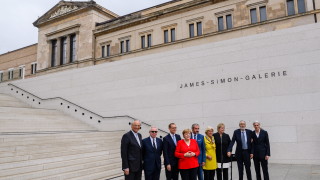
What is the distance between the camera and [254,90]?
1205 cm

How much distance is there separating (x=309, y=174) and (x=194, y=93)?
6582 mm

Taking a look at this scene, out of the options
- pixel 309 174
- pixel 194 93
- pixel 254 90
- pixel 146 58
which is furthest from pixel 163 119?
pixel 309 174

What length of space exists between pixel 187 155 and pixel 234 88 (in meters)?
7.49

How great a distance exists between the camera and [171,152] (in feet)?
20.5

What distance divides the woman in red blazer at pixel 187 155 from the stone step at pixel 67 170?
3.68 meters

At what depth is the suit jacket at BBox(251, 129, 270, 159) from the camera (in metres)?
7.27

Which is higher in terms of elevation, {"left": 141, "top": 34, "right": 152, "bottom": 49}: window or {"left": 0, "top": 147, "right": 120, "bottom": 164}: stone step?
{"left": 141, "top": 34, "right": 152, "bottom": 49}: window

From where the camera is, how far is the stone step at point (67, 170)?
23.2 feet

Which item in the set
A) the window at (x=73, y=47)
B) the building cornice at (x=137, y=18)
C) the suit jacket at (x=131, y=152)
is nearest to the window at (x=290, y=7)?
the building cornice at (x=137, y=18)

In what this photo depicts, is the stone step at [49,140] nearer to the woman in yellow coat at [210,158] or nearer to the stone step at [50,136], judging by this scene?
the stone step at [50,136]

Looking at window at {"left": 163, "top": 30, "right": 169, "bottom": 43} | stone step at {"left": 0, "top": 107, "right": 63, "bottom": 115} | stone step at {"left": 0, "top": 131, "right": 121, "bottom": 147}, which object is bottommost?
stone step at {"left": 0, "top": 131, "right": 121, "bottom": 147}

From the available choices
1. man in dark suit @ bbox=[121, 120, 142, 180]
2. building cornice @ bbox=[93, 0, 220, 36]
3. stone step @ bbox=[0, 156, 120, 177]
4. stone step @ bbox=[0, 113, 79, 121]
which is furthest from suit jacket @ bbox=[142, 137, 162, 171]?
building cornice @ bbox=[93, 0, 220, 36]

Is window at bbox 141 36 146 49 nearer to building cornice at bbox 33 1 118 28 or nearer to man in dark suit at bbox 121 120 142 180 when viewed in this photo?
building cornice at bbox 33 1 118 28

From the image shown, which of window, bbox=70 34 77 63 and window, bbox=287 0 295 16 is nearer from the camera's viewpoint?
window, bbox=287 0 295 16
